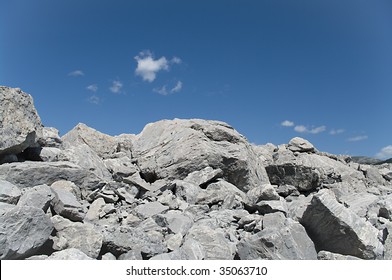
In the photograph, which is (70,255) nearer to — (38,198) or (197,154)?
(38,198)

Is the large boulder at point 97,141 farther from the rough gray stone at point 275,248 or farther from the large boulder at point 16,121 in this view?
the rough gray stone at point 275,248

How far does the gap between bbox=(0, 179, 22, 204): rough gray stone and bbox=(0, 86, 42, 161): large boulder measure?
2850 mm

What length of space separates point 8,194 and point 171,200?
461 cm

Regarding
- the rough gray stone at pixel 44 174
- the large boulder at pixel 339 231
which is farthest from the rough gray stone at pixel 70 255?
the large boulder at pixel 339 231

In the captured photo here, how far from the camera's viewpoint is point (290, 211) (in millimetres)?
10750

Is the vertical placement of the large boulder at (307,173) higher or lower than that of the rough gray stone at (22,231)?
higher

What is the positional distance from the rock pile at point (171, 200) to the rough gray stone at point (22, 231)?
2cm

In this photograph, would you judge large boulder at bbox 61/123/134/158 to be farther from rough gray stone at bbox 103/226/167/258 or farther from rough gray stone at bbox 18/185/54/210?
rough gray stone at bbox 103/226/167/258

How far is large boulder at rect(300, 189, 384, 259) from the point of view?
8180 mm

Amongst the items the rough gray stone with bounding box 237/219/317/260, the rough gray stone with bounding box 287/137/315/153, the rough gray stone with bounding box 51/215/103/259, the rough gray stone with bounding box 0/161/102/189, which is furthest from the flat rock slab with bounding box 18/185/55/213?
the rough gray stone with bounding box 287/137/315/153

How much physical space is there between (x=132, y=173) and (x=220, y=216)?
192 inches

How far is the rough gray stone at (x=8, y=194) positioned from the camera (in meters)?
8.01

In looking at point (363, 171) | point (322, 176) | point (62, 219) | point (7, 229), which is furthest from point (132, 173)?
point (363, 171)
